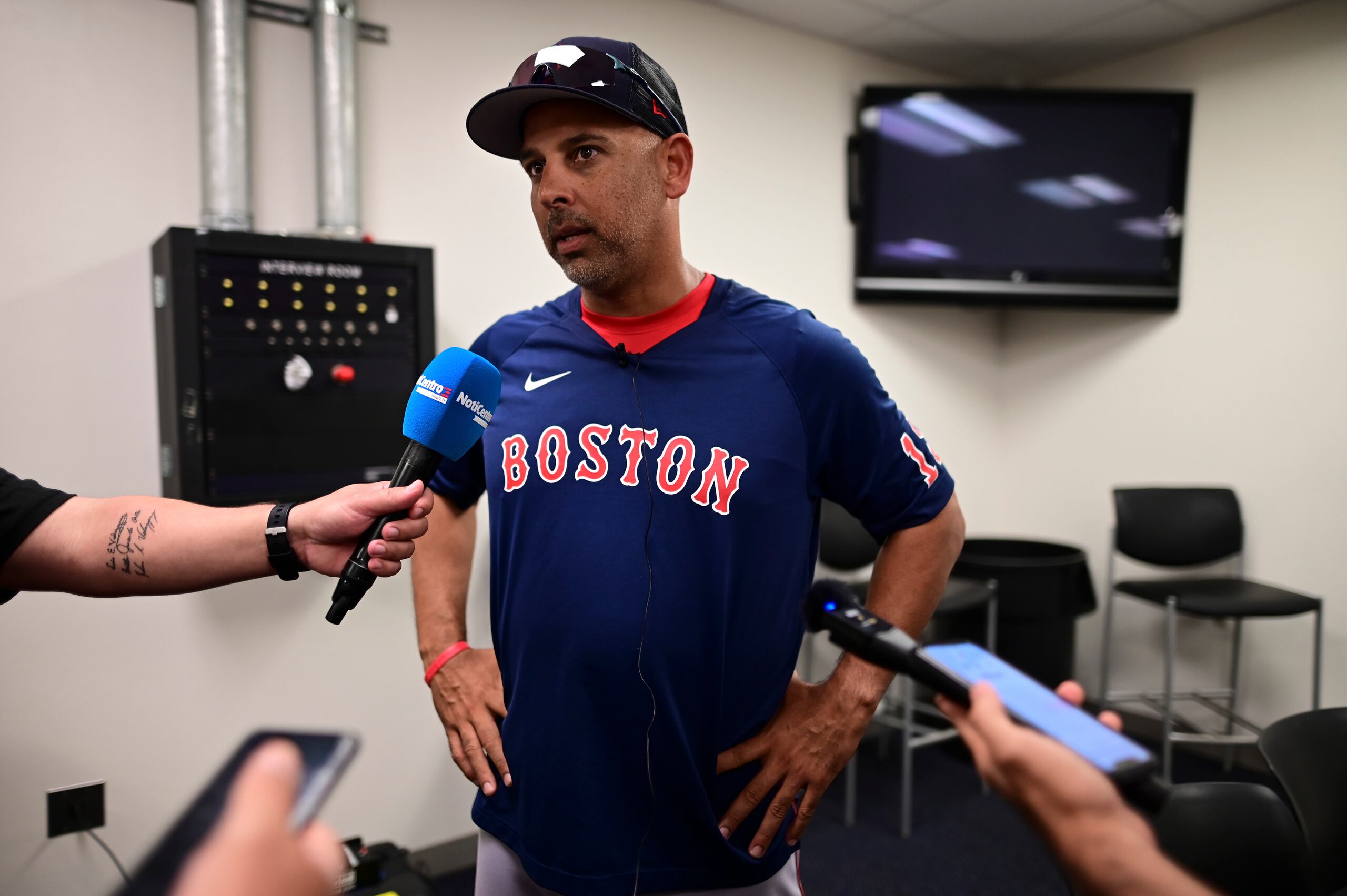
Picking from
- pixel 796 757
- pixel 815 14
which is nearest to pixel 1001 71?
pixel 815 14

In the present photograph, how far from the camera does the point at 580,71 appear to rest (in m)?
1.24

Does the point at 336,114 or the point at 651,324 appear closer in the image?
the point at 651,324

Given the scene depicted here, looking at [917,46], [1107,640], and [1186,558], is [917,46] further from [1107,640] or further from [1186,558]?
[1107,640]

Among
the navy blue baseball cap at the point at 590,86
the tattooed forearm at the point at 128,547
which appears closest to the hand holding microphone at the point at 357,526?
the tattooed forearm at the point at 128,547

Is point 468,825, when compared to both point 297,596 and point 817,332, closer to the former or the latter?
point 297,596

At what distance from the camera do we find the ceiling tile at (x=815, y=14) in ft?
10.4

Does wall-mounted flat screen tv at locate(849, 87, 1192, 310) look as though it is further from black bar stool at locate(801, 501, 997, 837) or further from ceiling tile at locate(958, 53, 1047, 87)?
black bar stool at locate(801, 501, 997, 837)

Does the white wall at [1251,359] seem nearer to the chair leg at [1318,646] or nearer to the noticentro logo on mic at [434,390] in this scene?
the chair leg at [1318,646]

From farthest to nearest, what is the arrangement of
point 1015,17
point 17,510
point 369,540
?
1. point 1015,17
2. point 17,510
3. point 369,540

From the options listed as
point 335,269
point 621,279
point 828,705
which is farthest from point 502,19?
point 828,705

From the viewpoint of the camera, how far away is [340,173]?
7.66 ft

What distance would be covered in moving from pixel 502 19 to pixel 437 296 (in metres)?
0.92

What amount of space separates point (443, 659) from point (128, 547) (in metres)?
0.48

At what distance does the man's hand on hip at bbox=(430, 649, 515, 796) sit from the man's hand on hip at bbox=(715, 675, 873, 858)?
0.35m
